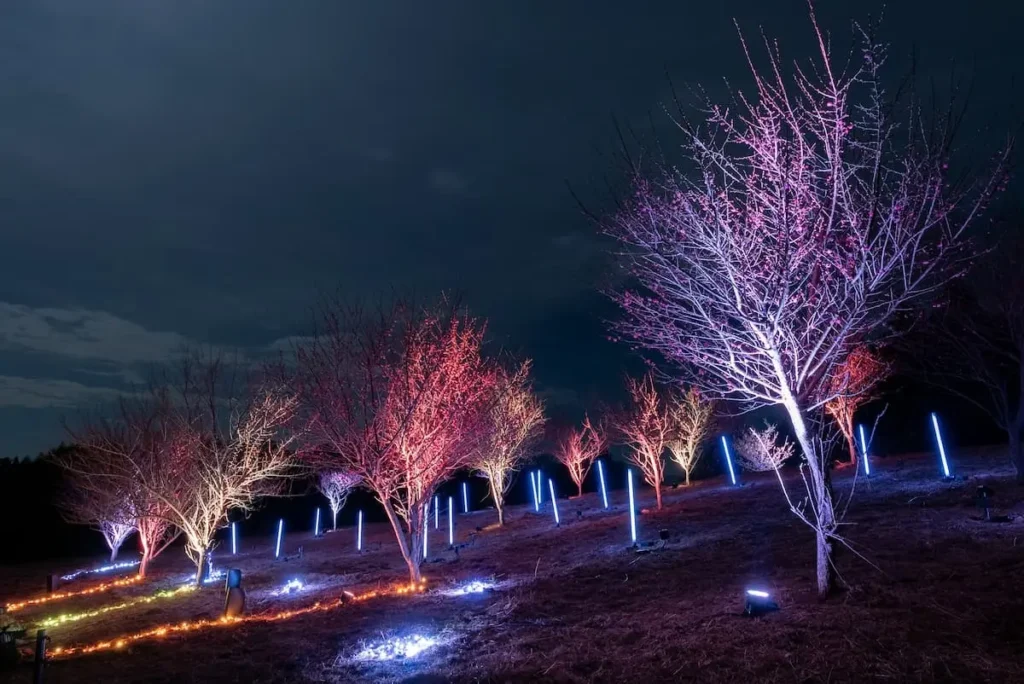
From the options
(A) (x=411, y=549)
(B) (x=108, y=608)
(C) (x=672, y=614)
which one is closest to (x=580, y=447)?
(A) (x=411, y=549)

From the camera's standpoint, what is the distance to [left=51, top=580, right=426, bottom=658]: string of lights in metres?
9.34

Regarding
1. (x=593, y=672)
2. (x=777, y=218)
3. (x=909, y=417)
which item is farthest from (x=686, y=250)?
(x=909, y=417)

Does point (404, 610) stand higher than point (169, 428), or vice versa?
point (169, 428)

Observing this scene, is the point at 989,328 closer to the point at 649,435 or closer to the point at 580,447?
the point at 649,435

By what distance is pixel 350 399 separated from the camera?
502 inches

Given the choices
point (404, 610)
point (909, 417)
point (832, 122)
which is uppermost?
point (832, 122)

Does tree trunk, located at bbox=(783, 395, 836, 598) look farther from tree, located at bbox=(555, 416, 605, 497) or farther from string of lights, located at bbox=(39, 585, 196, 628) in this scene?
tree, located at bbox=(555, 416, 605, 497)

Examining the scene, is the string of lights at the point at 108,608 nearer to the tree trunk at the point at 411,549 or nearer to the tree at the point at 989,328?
the tree trunk at the point at 411,549

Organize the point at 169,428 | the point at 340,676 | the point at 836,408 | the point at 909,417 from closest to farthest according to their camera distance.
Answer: the point at 340,676 < the point at 169,428 < the point at 836,408 < the point at 909,417

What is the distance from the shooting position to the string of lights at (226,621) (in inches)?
368

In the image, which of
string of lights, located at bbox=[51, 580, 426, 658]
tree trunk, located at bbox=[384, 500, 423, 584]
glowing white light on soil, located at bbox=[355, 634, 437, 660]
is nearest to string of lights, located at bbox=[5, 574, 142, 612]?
string of lights, located at bbox=[51, 580, 426, 658]

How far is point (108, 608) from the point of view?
1453 centimetres

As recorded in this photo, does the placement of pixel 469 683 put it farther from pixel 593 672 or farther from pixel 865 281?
pixel 865 281

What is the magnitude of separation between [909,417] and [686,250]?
96.4ft
